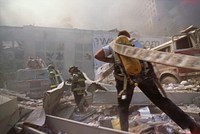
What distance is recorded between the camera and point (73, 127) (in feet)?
14.1

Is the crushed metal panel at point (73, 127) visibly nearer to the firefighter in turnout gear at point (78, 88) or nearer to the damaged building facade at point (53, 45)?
the firefighter in turnout gear at point (78, 88)

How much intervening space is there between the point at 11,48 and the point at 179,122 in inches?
638

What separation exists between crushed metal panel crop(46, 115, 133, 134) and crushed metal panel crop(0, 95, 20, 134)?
27.3 inches

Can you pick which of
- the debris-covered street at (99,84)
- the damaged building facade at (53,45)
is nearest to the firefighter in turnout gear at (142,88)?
the debris-covered street at (99,84)

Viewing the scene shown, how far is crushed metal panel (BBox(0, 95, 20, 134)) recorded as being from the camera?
14.9 feet

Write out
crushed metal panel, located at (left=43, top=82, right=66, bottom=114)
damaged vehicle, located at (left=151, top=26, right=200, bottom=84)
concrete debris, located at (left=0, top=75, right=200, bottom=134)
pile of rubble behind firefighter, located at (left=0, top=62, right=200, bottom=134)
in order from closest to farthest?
1. concrete debris, located at (left=0, top=75, right=200, bottom=134)
2. pile of rubble behind firefighter, located at (left=0, top=62, right=200, bottom=134)
3. crushed metal panel, located at (left=43, top=82, right=66, bottom=114)
4. damaged vehicle, located at (left=151, top=26, right=200, bottom=84)

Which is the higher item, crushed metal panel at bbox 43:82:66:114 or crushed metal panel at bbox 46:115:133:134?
crushed metal panel at bbox 43:82:66:114

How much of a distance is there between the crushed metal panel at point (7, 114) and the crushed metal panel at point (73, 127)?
2.28 feet

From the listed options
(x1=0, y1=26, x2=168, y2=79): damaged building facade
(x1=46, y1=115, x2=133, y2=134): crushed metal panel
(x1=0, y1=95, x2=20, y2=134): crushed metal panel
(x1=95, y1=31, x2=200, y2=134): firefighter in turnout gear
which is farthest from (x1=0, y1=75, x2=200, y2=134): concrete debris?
(x1=0, y1=26, x2=168, y2=79): damaged building facade

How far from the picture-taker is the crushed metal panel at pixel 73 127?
3561 millimetres

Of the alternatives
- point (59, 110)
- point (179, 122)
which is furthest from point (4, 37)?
point (179, 122)

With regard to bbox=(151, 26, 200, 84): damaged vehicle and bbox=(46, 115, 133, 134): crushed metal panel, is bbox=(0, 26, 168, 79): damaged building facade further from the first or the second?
bbox=(46, 115, 133, 134): crushed metal panel

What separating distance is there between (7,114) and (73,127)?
4.62 feet

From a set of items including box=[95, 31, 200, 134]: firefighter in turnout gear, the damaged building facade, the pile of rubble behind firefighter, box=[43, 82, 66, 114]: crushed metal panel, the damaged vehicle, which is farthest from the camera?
the damaged building facade
